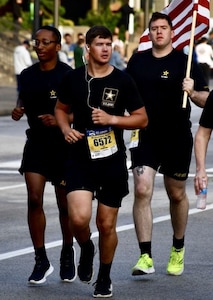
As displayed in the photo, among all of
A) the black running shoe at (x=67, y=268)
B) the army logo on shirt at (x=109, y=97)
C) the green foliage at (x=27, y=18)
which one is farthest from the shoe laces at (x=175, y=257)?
the green foliage at (x=27, y=18)

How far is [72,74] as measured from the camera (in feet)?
29.0

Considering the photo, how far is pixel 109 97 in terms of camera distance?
8.70 m

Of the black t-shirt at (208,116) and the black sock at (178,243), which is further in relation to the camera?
the black sock at (178,243)

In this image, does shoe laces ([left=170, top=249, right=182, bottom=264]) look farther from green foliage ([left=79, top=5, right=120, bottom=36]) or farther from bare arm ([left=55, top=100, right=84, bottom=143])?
green foliage ([left=79, top=5, right=120, bottom=36])

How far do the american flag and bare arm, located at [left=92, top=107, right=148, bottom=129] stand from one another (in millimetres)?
2120

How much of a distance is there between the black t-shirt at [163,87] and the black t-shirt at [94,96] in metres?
0.97

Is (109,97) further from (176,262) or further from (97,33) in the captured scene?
(176,262)

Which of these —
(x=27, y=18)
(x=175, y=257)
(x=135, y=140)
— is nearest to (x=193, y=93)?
(x=135, y=140)

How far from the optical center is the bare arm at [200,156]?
823cm

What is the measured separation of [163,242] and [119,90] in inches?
117

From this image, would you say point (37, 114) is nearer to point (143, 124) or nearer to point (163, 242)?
point (143, 124)

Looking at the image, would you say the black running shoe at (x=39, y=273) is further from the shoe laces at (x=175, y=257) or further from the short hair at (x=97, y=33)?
the short hair at (x=97, y=33)

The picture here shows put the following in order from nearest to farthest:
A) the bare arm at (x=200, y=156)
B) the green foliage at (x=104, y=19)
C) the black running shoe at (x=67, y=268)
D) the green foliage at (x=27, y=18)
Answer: the bare arm at (x=200, y=156) < the black running shoe at (x=67, y=268) < the green foliage at (x=27, y=18) < the green foliage at (x=104, y=19)

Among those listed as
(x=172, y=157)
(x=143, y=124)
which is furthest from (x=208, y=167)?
(x=143, y=124)
